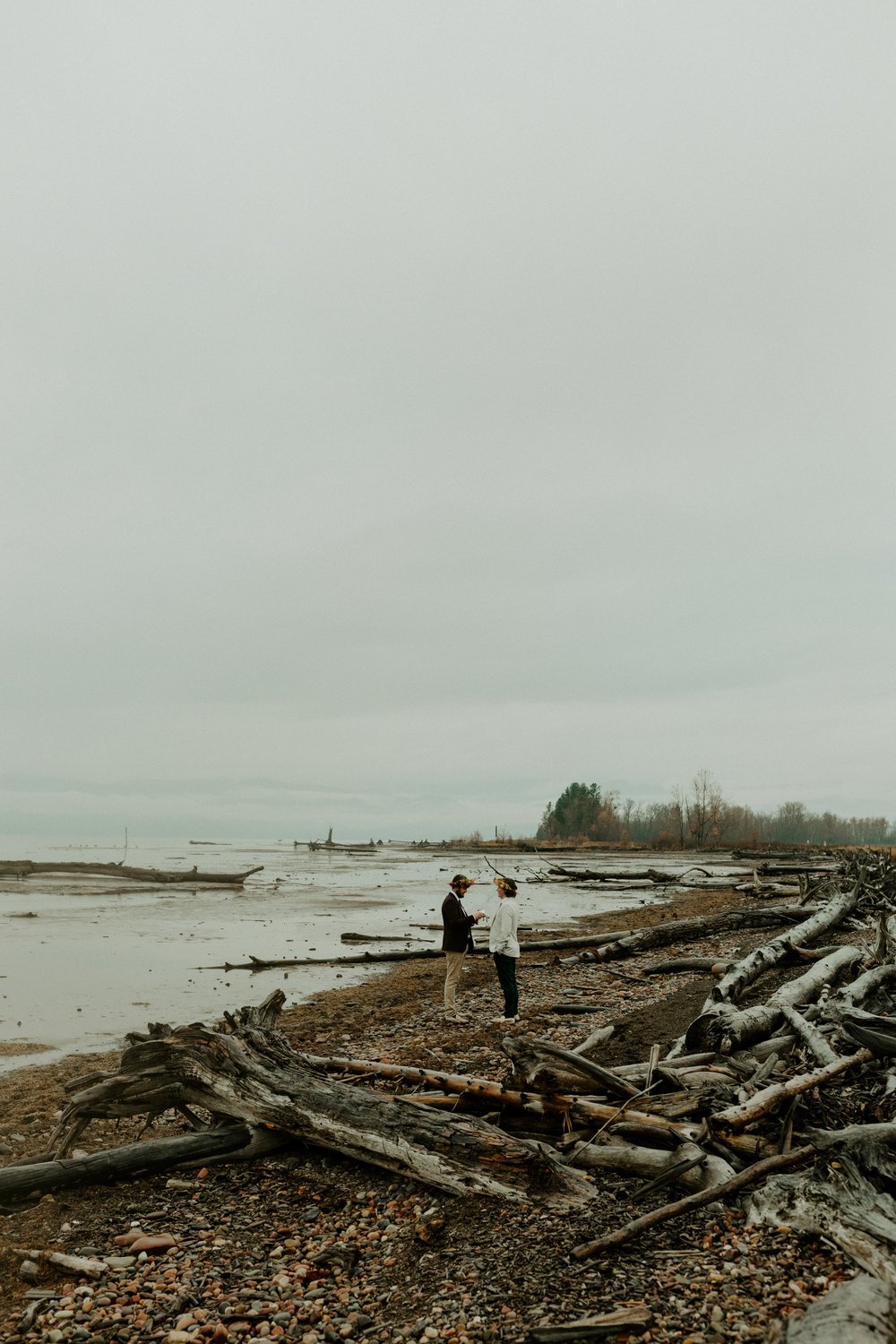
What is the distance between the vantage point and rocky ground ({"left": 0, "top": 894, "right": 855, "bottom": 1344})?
446 cm

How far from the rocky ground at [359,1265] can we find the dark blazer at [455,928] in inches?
252

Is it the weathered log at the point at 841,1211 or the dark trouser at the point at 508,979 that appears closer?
the weathered log at the point at 841,1211

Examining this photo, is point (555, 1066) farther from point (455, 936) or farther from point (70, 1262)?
point (455, 936)

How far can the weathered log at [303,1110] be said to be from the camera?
604 centimetres

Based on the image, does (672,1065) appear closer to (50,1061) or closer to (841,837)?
(50,1061)

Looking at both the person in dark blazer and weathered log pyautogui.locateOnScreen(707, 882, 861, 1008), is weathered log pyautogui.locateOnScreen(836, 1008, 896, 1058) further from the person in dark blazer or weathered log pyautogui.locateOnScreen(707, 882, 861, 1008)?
the person in dark blazer

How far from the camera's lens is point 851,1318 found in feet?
12.2

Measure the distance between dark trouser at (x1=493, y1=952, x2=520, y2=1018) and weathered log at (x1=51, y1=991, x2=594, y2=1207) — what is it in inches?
187

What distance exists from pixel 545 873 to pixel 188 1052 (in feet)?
168

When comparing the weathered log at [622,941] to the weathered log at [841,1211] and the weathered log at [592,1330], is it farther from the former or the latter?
the weathered log at [592,1330]

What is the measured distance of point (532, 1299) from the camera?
15.2ft

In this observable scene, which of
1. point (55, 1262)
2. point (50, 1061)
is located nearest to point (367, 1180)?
point (55, 1262)

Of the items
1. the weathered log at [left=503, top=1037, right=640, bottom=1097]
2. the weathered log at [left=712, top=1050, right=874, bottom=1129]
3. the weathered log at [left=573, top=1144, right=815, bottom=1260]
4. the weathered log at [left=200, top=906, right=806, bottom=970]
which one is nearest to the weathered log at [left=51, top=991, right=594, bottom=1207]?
the weathered log at [left=503, top=1037, right=640, bottom=1097]

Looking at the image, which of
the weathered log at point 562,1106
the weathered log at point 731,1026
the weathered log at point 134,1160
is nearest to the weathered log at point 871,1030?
the weathered log at point 731,1026
